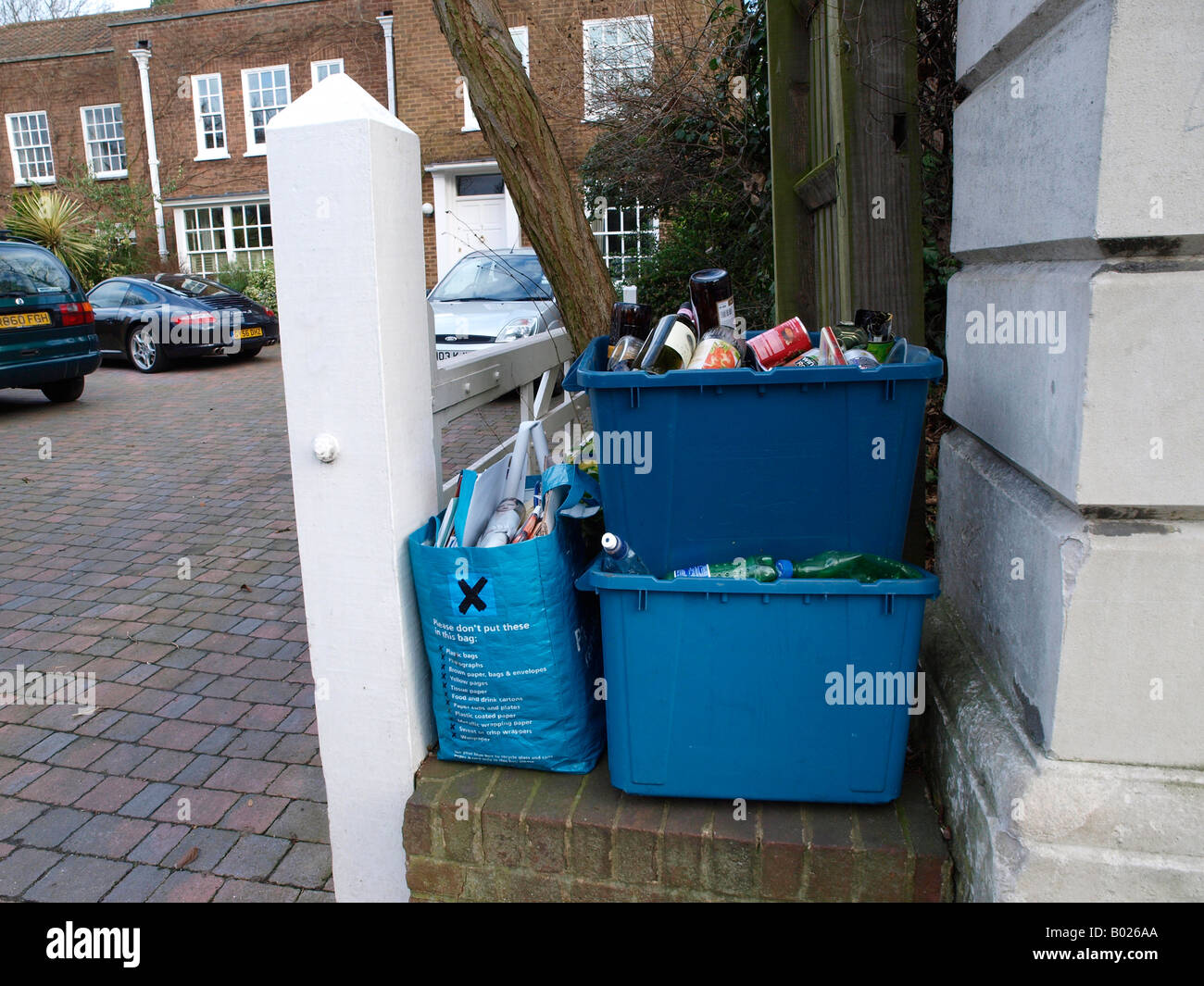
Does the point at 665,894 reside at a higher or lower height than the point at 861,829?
lower

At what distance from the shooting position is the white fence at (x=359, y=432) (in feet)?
6.56

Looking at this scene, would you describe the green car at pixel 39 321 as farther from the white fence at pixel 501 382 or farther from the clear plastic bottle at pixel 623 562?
the clear plastic bottle at pixel 623 562

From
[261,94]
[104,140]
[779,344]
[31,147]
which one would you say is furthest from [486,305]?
[31,147]

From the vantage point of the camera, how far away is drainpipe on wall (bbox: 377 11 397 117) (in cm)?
2083

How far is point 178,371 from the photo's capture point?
14.2 metres

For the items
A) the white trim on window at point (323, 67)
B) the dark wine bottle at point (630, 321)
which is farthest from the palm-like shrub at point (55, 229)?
the dark wine bottle at point (630, 321)

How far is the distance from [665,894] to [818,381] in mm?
1144

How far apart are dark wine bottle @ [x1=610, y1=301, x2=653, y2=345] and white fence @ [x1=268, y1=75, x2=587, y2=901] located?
53cm

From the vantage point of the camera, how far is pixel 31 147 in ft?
84.4

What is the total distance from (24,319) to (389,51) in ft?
44.5

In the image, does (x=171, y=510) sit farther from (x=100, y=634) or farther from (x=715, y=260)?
(x=715, y=260)

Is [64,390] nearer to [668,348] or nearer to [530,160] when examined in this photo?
[530,160]

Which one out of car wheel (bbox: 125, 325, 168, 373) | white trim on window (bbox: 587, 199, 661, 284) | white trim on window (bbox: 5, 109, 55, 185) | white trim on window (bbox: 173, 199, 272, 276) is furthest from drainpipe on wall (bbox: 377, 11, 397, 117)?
white trim on window (bbox: 5, 109, 55, 185)

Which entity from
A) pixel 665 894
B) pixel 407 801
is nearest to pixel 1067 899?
pixel 665 894
